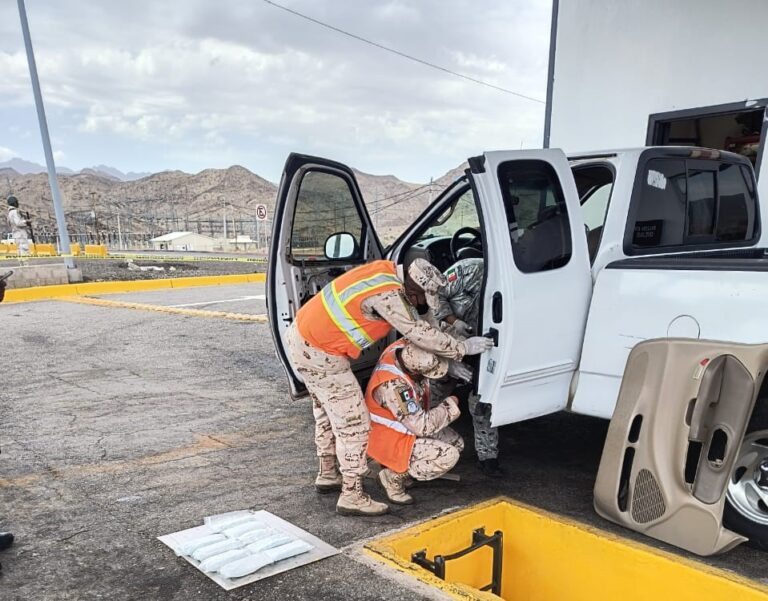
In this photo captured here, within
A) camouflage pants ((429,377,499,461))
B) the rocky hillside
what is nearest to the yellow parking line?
camouflage pants ((429,377,499,461))

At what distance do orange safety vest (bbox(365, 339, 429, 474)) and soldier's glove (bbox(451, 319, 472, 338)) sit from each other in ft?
1.26

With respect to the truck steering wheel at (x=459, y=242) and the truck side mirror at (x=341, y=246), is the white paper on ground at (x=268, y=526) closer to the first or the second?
the truck side mirror at (x=341, y=246)

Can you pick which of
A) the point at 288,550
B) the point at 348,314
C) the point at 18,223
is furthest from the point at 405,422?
the point at 18,223

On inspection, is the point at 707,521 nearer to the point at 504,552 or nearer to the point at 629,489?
the point at 629,489

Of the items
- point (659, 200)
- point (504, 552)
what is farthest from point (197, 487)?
point (659, 200)

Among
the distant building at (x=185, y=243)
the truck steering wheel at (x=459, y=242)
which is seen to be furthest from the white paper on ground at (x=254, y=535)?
the distant building at (x=185, y=243)

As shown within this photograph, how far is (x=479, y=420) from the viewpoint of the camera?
135 inches

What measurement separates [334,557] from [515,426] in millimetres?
2412

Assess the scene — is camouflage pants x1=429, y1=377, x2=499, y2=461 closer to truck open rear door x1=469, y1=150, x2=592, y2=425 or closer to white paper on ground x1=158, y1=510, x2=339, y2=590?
truck open rear door x1=469, y1=150, x2=592, y2=425

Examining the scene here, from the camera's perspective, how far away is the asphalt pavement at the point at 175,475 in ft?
8.40

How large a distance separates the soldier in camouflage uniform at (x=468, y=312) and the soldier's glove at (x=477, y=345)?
0.40 meters

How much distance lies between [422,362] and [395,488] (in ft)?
2.42

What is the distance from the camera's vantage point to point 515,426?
4734 mm

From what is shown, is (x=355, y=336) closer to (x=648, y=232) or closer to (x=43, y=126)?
(x=648, y=232)
